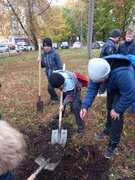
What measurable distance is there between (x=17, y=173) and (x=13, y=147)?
320cm

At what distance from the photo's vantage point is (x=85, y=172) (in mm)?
5910

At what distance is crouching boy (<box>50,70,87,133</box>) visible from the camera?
6.62m

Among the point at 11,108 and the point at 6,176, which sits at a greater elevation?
the point at 6,176

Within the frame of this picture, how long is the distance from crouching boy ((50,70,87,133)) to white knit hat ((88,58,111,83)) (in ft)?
4.70

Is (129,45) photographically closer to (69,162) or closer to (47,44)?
(47,44)

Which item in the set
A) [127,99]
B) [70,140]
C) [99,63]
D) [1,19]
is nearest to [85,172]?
[70,140]

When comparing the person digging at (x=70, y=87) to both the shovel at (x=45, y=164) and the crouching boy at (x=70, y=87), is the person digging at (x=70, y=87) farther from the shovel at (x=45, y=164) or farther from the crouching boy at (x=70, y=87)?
the shovel at (x=45, y=164)

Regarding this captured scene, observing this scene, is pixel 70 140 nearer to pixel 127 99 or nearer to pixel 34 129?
pixel 34 129

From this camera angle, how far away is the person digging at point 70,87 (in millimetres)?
6625

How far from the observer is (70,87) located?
22.4ft

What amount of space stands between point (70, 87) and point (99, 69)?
1.73 metres

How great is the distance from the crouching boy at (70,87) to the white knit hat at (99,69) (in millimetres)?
1433

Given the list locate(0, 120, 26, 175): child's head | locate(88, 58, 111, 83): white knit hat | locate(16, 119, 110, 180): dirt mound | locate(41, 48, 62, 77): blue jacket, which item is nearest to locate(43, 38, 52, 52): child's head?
locate(41, 48, 62, 77): blue jacket

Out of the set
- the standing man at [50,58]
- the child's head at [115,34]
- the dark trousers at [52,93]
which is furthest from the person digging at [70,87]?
the child's head at [115,34]
